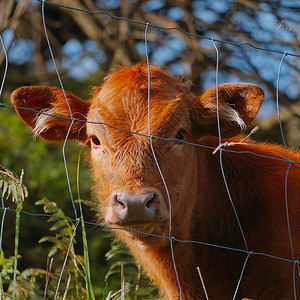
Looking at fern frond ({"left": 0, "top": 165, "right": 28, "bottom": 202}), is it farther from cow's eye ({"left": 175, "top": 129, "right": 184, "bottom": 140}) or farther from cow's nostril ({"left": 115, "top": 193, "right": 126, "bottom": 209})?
cow's eye ({"left": 175, "top": 129, "right": 184, "bottom": 140})

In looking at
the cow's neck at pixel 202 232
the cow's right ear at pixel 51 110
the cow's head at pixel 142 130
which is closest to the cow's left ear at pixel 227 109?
the cow's head at pixel 142 130

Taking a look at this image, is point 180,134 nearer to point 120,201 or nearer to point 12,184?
point 120,201

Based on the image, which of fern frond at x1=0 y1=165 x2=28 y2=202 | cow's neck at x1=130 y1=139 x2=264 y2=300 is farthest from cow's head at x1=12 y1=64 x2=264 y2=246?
fern frond at x1=0 y1=165 x2=28 y2=202

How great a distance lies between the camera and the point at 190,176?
3.86 m

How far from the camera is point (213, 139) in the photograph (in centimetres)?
428

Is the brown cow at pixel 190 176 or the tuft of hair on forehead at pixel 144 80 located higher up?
the tuft of hair on forehead at pixel 144 80

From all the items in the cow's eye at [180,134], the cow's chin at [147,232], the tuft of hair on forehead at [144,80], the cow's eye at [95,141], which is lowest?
the cow's chin at [147,232]

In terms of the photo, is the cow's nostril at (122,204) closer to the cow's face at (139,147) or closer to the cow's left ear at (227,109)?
the cow's face at (139,147)

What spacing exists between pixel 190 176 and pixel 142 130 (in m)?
0.56

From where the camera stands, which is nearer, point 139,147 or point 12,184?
→ point 12,184

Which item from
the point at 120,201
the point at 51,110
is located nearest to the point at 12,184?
the point at 120,201

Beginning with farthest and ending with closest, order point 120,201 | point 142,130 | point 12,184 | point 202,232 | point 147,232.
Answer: point 202,232, point 142,130, point 147,232, point 120,201, point 12,184

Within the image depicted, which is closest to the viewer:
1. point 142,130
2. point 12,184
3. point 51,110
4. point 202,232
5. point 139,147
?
point 12,184

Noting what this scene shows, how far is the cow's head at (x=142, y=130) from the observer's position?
317cm
